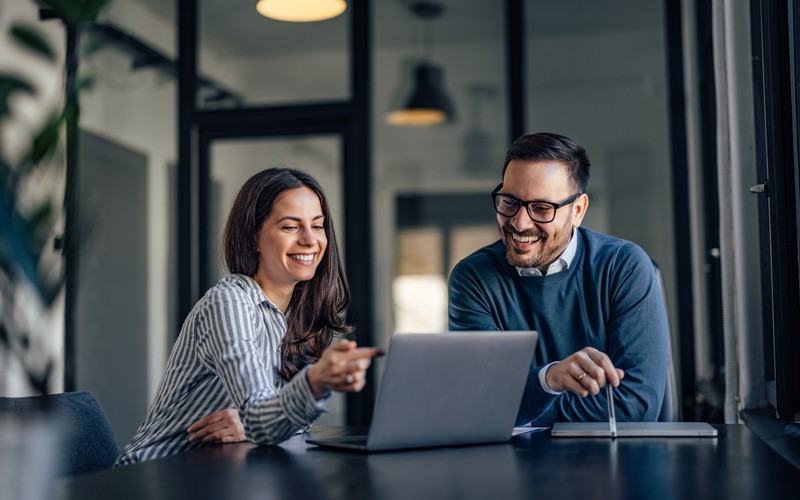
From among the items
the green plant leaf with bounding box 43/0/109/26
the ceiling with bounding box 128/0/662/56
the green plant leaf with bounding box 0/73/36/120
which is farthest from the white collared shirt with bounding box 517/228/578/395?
the green plant leaf with bounding box 43/0/109/26

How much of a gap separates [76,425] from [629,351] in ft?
4.10

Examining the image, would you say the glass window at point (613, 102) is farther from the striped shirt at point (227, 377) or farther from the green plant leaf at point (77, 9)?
the striped shirt at point (227, 377)

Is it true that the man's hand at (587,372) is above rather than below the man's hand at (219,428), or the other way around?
above

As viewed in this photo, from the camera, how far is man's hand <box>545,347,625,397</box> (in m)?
→ 1.71

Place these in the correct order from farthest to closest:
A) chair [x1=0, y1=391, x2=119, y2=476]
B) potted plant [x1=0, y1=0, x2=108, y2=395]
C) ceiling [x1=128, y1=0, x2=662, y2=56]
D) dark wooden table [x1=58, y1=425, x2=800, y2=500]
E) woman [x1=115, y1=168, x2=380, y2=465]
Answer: ceiling [x1=128, y1=0, x2=662, y2=56] < potted plant [x1=0, y1=0, x2=108, y2=395] < chair [x1=0, y1=391, x2=119, y2=476] < woman [x1=115, y1=168, x2=380, y2=465] < dark wooden table [x1=58, y1=425, x2=800, y2=500]

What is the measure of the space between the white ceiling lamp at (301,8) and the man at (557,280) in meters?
1.75

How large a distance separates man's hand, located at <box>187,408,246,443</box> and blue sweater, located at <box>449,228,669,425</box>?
0.67 m

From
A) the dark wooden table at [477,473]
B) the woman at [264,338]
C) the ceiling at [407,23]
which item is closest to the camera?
the dark wooden table at [477,473]

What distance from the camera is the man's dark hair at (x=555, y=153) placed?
2320 millimetres

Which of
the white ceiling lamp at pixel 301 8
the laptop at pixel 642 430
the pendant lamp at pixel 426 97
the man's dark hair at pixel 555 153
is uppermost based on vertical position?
the white ceiling lamp at pixel 301 8

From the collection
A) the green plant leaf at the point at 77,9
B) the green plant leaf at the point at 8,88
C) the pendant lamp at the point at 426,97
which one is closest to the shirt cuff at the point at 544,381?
the pendant lamp at the point at 426,97

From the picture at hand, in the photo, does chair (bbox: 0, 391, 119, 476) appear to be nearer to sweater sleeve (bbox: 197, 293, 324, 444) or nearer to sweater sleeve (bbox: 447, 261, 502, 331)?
sweater sleeve (bbox: 197, 293, 324, 444)

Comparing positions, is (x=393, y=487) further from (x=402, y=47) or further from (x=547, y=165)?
(x=402, y=47)

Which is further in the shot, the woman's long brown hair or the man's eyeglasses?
the man's eyeglasses
